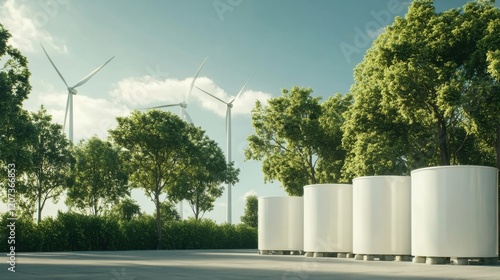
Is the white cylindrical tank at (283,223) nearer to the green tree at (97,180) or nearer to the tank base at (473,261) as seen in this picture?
the tank base at (473,261)

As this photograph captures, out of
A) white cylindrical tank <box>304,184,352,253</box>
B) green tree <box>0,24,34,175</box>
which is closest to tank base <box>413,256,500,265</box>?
white cylindrical tank <box>304,184,352,253</box>

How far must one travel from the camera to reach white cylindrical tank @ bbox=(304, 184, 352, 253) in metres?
26.8

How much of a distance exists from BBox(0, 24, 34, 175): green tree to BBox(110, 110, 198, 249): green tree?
53.8 feet

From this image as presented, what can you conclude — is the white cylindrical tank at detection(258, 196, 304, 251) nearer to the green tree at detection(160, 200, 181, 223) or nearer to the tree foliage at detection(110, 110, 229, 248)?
the tree foliage at detection(110, 110, 229, 248)

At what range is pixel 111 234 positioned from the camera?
46.6m

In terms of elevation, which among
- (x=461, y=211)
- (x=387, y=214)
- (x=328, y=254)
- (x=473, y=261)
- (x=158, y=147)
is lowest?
(x=328, y=254)

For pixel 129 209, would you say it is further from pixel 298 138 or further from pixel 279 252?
pixel 279 252

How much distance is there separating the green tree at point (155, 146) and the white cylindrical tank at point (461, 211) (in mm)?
32381

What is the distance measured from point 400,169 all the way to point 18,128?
69.7 ft

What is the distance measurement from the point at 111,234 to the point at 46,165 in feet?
29.4

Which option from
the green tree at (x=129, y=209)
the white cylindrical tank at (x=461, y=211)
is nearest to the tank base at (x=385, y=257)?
the white cylindrical tank at (x=461, y=211)

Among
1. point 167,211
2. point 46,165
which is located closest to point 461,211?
point 46,165

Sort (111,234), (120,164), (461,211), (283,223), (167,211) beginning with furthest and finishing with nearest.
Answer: (167,211), (120,164), (111,234), (283,223), (461,211)

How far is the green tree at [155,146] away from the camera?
49.8 metres
